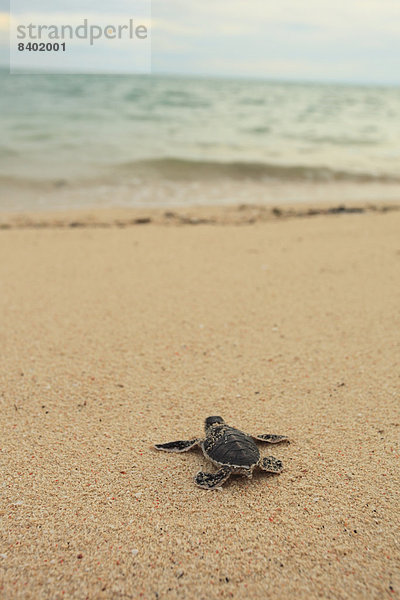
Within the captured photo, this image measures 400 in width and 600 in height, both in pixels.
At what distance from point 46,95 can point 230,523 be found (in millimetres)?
29122

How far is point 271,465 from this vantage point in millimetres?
2008

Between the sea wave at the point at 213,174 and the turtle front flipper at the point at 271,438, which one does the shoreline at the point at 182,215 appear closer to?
the sea wave at the point at 213,174

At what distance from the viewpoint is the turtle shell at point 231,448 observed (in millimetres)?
1963

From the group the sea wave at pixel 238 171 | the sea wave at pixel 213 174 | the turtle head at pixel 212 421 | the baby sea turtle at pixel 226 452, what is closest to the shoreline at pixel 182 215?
the sea wave at pixel 213 174

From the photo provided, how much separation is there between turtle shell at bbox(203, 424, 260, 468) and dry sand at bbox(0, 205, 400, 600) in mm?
103

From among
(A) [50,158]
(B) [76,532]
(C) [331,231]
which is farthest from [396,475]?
(A) [50,158]

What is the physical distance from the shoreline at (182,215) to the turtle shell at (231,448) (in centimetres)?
438

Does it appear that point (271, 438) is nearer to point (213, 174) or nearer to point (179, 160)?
point (213, 174)

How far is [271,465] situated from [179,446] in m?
0.41

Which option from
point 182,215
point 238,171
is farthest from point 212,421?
point 238,171

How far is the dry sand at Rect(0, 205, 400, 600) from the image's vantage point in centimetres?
160

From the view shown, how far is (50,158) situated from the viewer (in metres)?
11.1

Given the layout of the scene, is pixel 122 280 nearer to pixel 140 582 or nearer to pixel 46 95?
pixel 140 582

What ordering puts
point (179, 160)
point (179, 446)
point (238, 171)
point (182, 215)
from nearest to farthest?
point (179, 446) < point (182, 215) < point (238, 171) < point (179, 160)
